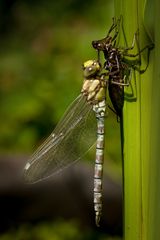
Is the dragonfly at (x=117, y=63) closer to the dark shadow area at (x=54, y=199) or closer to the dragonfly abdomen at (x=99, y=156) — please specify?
the dragonfly abdomen at (x=99, y=156)

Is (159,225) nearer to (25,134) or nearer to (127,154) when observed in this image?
(127,154)

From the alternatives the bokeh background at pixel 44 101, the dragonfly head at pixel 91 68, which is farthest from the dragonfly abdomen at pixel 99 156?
the bokeh background at pixel 44 101

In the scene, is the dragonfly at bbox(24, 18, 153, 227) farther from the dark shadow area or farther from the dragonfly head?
the dark shadow area

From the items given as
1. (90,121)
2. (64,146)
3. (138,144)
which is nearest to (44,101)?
(64,146)

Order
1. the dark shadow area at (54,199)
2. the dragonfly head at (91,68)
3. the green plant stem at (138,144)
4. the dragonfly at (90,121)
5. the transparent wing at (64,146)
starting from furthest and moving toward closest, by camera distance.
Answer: the dark shadow area at (54,199), the transparent wing at (64,146), the dragonfly head at (91,68), the dragonfly at (90,121), the green plant stem at (138,144)

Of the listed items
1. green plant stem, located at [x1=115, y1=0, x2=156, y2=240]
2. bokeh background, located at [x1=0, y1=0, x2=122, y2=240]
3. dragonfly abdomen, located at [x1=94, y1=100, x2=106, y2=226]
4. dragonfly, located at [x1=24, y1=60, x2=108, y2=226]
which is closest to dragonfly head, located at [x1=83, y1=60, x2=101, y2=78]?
dragonfly, located at [x1=24, y1=60, x2=108, y2=226]

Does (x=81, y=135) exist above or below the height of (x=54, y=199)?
above

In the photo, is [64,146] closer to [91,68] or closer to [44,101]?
[91,68]

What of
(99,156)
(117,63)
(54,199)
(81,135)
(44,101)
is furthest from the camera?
(44,101)
